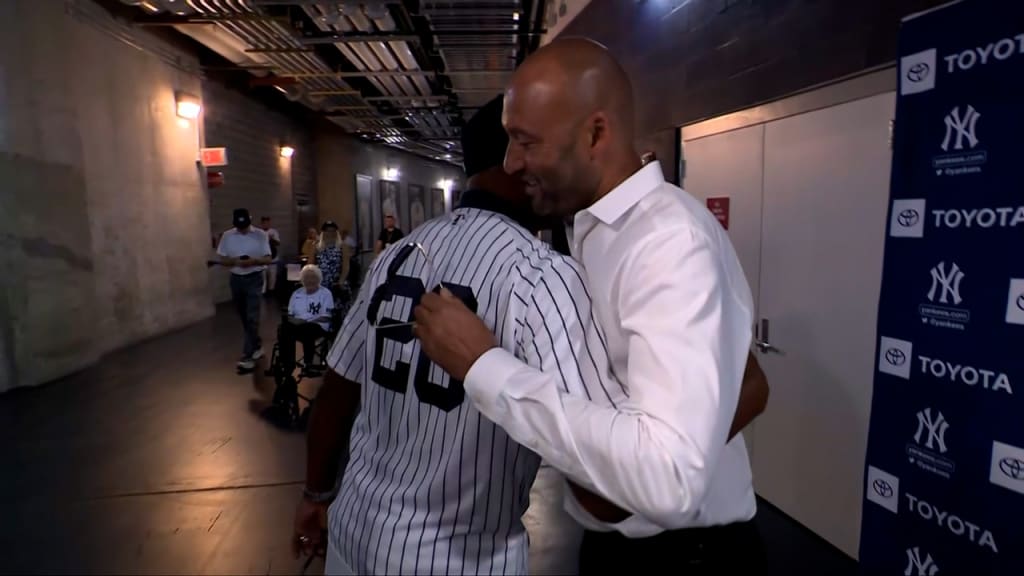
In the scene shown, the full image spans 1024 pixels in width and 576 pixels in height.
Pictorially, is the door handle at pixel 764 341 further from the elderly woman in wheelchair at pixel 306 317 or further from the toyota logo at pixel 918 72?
the elderly woman in wheelchair at pixel 306 317

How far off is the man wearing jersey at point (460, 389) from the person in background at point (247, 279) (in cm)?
554

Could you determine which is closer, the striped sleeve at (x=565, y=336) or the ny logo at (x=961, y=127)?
the striped sleeve at (x=565, y=336)

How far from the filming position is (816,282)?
294cm

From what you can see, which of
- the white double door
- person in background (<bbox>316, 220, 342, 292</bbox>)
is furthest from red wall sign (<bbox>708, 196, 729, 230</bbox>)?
person in background (<bbox>316, 220, 342, 292</bbox>)

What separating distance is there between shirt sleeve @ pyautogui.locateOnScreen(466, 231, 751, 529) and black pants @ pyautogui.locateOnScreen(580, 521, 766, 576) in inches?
17.4

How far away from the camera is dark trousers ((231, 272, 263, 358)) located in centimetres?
633

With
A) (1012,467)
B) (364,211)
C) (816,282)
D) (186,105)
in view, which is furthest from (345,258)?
(364,211)

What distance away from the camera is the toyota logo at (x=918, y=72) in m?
2.12

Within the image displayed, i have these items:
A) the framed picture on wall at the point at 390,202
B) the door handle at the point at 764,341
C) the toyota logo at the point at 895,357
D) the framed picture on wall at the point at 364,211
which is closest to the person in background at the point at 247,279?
the door handle at the point at 764,341

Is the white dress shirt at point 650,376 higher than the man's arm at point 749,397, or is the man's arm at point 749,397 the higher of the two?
the white dress shirt at point 650,376

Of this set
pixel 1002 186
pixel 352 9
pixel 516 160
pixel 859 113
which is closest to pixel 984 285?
pixel 1002 186

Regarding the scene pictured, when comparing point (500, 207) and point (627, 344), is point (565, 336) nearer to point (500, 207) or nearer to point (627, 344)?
point (627, 344)

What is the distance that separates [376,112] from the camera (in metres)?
12.7

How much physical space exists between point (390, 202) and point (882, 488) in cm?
1849
